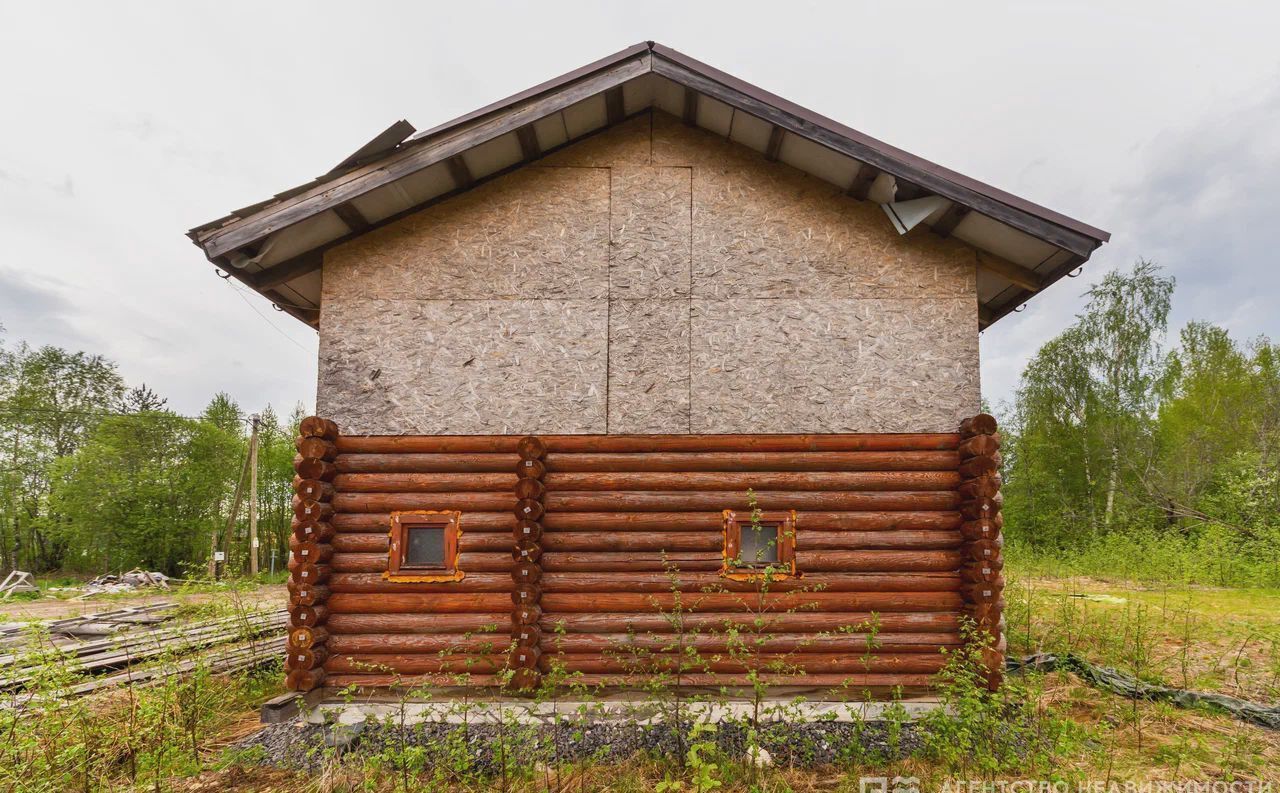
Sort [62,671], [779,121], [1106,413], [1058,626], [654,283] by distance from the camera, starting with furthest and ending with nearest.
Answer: [1106,413], [1058,626], [654,283], [779,121], [62,671]

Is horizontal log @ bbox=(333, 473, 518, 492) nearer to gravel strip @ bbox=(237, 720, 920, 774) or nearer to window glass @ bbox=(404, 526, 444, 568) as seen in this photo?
window glass @ bbox=(404, 526, 444, 568)

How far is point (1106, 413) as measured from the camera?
24.5 metres

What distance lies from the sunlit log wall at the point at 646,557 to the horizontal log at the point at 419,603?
0.02 meters

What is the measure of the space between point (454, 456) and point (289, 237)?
2841 mm

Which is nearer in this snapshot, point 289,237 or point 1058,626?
point 289,237

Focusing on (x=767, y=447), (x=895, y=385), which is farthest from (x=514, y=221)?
(x=895, y=385)

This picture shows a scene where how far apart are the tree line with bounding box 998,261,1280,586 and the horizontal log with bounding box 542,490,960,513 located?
1610 centimetres

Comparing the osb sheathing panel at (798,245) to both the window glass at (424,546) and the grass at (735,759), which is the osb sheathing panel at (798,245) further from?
the grass at (735,759)

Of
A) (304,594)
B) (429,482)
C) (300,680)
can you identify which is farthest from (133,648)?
(429,482)

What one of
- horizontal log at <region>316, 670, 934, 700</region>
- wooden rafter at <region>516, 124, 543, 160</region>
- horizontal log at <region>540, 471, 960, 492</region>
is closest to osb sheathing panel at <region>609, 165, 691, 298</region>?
wooden rafter at <region>516, 124, 543, 160</region>

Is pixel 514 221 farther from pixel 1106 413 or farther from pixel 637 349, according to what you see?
pixel 1106 413

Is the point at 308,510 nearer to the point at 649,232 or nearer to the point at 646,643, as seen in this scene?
the point at 646,643

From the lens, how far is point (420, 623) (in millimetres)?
5973

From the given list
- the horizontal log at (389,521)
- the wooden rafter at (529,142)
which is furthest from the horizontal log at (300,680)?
the wooden rafter at (529,142)
